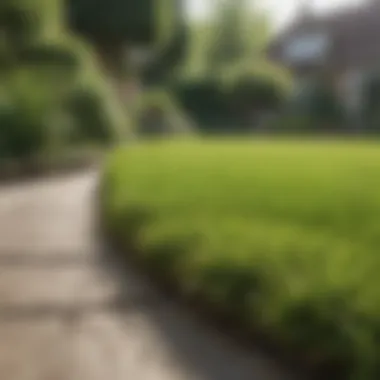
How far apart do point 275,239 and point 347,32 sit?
18121mm

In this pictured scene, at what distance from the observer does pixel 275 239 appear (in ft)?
12.0

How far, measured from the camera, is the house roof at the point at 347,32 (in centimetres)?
1945

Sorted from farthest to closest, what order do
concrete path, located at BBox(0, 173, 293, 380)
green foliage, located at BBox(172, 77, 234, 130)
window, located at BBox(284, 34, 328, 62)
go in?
window, located at BBox(284, 34, 328, 62) → green foliage, located at BBox(172, 77, 234, 130) → concrete path, located at BBox(0, 173, 293, 380)

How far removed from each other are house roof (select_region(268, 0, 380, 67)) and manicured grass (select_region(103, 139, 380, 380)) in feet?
42.0

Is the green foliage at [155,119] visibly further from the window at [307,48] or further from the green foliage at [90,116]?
the window at [307,48]

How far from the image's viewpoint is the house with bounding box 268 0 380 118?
60.1 feet

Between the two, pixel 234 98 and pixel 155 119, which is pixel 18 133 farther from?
pixel 234 98

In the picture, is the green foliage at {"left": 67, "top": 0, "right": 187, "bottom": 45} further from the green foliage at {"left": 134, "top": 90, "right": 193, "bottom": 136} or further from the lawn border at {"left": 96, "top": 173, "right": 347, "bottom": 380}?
the lawn border at {"left": 96, "top": 173, "right": 347, "bottom": 380}

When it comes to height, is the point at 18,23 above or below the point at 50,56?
above

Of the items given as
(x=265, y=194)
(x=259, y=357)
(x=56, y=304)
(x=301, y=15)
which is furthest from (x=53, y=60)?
(x=301, y=15)

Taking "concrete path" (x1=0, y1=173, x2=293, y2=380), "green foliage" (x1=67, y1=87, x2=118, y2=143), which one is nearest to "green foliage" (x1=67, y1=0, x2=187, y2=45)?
"green foliage" (x1=67, y1=87, x2=118, y2=143)

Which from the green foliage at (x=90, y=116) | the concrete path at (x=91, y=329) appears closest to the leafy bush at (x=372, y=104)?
the green foliage at (x=90, y=116)

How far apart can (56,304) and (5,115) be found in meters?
6.86

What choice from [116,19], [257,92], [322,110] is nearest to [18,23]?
[116,19]
